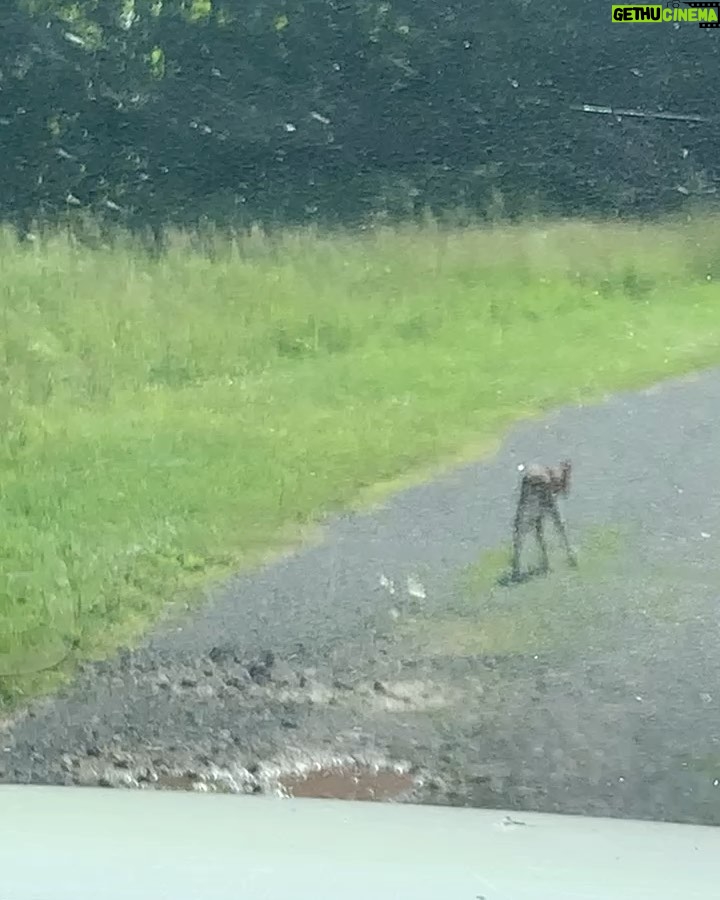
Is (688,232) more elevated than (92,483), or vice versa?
(688,232)

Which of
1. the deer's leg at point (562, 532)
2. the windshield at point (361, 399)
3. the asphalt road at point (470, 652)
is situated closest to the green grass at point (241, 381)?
the windshield at point (361, 399)

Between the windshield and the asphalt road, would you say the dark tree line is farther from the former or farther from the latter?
the asphalt road

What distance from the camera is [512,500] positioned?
11.7ft

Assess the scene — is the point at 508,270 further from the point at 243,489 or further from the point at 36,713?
the point at 36,713

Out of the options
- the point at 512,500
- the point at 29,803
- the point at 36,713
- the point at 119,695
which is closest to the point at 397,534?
the point at 512,500

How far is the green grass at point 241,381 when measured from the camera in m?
3.59

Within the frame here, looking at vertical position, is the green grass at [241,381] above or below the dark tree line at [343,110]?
below

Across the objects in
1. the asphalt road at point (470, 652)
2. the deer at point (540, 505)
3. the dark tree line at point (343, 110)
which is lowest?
the asphalt road at point (470, 652)

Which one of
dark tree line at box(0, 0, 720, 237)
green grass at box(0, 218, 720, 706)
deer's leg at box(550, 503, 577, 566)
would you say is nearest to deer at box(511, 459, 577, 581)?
deer's leg at box(550, 503, 577, 566)

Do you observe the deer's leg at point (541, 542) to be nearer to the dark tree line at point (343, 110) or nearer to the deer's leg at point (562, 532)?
the deer's leg at point (562, 532)

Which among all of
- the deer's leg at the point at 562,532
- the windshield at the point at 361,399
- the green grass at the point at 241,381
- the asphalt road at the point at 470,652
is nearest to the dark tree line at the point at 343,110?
the windshield at the point at 361,399

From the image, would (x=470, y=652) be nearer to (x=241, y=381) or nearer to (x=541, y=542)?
(x=541, y=542)

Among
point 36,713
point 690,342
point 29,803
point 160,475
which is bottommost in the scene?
point 36,713

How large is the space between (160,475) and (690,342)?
60.4 inches
